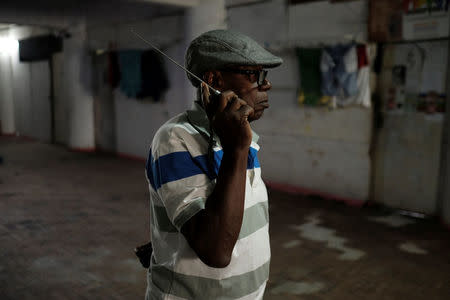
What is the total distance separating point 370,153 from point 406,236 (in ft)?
4.87

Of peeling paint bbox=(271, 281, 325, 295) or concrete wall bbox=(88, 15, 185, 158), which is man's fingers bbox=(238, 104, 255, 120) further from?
concrete wall bbox=(88, 15, 185, 158)

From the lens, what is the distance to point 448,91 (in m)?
5.09

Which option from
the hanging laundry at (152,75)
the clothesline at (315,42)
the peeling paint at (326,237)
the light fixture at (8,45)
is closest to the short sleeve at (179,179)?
the peeling paint at (326,237)

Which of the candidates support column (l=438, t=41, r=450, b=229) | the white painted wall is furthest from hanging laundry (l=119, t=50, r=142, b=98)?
support column (l=438, t=41, r=450, b=229)

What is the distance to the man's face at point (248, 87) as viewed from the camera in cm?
128

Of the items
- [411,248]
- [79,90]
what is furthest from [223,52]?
[79,90]

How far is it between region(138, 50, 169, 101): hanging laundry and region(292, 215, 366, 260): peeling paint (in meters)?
4.75

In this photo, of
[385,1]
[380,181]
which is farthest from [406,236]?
[385,1]

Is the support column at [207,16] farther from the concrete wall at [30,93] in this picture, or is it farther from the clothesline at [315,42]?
the concrete wall at [30,93]

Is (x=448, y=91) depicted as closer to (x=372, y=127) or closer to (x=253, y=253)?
(x=372, y=127)

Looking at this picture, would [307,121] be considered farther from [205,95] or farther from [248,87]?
[205,95]

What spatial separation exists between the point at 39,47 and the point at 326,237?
1068 cm

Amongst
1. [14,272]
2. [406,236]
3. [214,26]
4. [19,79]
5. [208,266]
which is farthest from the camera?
[19,79]

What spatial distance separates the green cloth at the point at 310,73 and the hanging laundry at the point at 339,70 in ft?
0.47
